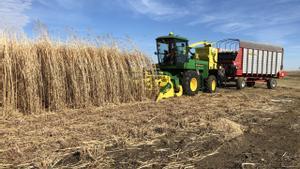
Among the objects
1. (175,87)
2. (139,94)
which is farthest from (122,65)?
(175,87)

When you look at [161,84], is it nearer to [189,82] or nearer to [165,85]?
[165,85]

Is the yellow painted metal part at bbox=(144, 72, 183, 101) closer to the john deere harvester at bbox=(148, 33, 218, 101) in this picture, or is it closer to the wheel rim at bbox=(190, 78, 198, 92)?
the john deere harvester at bbox=(148, 33, 218, 101)

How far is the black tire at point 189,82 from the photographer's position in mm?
11438

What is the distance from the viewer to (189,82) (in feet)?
37.9

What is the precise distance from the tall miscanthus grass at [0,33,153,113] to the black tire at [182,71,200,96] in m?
2.55

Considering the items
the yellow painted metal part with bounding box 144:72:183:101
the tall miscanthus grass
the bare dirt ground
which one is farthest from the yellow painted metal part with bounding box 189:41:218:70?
the bare dirt ground

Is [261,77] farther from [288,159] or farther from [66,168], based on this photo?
[66,168]

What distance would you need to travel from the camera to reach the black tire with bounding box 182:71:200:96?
37.5 feet

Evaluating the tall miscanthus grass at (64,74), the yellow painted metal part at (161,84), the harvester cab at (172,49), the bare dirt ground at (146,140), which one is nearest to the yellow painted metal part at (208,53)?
the harvester cab at (172,49)

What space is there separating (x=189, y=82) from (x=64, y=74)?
5.71 metres

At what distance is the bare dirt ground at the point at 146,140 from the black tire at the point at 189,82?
12.9 ft

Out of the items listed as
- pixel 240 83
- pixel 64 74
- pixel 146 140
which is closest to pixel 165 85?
pixel 64 74

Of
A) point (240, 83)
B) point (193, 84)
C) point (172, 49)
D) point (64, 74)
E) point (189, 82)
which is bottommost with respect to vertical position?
point (240, 83)

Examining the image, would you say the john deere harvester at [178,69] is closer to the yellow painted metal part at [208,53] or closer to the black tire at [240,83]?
the yellow painted metal part at [208,53]
